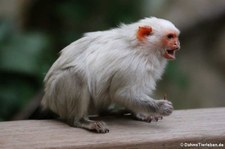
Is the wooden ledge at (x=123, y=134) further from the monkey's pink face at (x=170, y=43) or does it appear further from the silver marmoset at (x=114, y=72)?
the monkey's pink face at (x=170, y=43)

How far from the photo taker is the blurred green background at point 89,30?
13.7 feet

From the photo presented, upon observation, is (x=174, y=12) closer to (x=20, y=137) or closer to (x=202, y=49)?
(x=202, y=49)

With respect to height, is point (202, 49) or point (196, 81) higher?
point (202, 49)

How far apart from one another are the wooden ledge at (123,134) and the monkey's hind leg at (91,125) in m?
0.03

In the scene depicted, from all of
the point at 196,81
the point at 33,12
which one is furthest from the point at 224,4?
the point at 33,12

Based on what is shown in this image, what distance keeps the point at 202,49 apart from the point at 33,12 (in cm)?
201

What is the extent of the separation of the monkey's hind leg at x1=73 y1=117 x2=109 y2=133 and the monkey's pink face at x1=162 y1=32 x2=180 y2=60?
0.47 m

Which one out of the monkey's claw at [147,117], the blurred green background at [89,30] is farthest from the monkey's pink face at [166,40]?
the blurred green background at [89,30]

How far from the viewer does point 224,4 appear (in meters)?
5.98

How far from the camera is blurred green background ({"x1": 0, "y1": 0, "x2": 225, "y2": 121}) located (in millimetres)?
4184

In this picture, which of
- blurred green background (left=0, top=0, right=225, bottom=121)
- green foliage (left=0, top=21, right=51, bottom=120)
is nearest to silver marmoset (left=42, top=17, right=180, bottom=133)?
blurred green background (left=0, top=0, right=225, bottom=121)

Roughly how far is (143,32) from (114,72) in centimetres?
25

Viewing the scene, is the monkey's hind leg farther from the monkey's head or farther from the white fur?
the monkey's head

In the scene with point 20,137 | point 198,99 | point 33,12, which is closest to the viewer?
point 20,137
